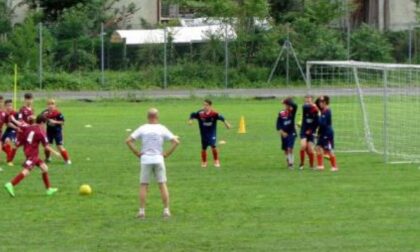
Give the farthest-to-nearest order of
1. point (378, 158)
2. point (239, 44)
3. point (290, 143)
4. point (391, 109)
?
point (239, 44)
point (391, 109)
point (378, 158)
point (290, 143)

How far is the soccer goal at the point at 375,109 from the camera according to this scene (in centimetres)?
2977

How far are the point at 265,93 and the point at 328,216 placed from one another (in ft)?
120


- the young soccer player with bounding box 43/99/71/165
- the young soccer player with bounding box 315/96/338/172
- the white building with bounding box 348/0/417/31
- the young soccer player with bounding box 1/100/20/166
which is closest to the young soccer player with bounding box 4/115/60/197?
the young soccer player with bounding box 1/100/20/166

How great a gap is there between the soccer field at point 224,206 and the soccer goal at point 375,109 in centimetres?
149

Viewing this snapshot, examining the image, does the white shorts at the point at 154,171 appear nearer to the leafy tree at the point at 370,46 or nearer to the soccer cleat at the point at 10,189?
the soccer cleat at the point at 10,189

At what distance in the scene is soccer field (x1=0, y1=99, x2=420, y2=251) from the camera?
16219 millimetres

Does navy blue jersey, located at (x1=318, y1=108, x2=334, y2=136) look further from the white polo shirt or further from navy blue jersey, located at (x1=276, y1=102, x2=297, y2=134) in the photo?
the white polo shirt

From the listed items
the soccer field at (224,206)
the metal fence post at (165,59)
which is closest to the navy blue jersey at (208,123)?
the soccer field at (224,206)

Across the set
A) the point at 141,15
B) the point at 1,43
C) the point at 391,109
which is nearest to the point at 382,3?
the point at 141,15

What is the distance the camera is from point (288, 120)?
26141 mm

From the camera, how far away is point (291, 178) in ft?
78.9

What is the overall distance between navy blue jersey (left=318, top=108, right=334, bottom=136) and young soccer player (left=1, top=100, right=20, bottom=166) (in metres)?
7.05

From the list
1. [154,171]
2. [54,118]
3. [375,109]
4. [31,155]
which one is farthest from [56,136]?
[375,109]

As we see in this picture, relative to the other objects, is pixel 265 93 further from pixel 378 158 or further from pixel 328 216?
pixel 328 216
